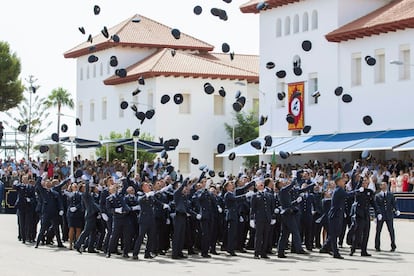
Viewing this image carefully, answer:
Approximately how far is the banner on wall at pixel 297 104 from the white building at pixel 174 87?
39.1 feet

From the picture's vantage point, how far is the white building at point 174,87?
67.2 m

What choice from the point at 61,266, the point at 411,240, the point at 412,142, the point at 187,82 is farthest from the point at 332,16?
the point at 61,266

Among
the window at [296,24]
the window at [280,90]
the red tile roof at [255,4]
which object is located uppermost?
the red tile roof at [255,4]

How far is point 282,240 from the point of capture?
23938 mm

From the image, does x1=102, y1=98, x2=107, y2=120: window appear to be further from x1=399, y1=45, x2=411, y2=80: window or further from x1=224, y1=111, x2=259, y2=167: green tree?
x1=399, y1=45, x2=411, y2=80: window

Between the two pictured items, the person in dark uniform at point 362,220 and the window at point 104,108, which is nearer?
the person in dark uniform at point 362,220

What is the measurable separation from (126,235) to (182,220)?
1.29 metres

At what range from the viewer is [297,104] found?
54688 mm

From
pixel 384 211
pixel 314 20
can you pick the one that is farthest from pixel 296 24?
pixel 384 211

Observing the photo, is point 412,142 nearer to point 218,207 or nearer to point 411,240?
point 411,240

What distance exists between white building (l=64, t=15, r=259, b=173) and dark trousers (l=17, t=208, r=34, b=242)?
37882 millimetres

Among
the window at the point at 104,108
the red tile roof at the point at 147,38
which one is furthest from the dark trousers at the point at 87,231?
the window at the point at 104,108

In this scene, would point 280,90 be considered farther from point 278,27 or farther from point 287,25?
point 287,25

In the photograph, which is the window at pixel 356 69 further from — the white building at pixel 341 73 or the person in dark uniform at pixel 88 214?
the person in dark uniform at pixel 88 214
